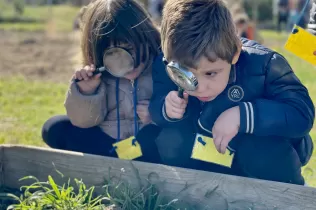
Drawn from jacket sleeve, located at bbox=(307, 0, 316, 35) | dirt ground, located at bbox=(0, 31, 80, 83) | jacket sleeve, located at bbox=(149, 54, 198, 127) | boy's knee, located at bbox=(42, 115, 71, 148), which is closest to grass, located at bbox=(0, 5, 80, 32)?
dirt ground, located at bbox=(0, 31, 80, 83)

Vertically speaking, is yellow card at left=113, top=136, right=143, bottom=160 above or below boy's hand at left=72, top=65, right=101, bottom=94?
below

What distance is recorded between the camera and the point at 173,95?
240 cm

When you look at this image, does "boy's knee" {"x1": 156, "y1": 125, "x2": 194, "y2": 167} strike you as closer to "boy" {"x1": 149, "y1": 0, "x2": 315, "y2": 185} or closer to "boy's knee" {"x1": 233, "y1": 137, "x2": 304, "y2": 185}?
"boy" {"x1": 149, "y1": 0, "x2": 315, "y2": 185}

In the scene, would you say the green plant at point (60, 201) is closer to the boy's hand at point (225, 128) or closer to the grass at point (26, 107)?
the boy's hand at point (225, 128)

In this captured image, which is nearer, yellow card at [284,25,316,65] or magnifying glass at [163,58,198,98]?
magnifying glass at [163,58,198,98]

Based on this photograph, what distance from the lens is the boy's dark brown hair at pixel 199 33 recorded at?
2.18 m

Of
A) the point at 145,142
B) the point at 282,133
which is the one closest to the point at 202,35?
the point at 282,133

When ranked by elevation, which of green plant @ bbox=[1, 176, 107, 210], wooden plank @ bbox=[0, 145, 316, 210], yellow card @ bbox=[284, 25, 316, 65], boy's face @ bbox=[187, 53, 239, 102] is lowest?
green plant @ bbox=[1, 176, 107, 210]

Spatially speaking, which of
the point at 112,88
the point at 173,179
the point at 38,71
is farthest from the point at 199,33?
the point at 38,71

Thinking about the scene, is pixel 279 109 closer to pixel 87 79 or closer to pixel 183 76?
pixel 183 76

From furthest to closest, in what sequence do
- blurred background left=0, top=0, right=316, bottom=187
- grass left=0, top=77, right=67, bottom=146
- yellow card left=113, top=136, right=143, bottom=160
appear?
blurred background left=0, top=0, right=316, bottom=187 → grass left=0, top=77, right=67, bottom=146 → yellow card left=113, top=136, right=143, bottom=160

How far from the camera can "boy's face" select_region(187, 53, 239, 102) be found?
2.19 meters

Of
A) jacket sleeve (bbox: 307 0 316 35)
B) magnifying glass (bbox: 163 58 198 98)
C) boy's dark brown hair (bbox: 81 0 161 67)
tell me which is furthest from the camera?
boy's dark brown hair (bbox: 81 0 161 67)

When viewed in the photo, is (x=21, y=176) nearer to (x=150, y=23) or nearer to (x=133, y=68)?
(x=133, y=68)
